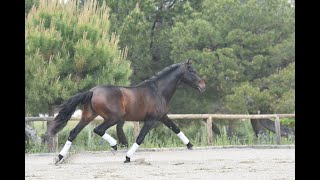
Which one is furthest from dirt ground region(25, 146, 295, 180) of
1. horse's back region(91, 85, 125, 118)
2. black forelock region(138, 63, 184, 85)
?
black forelock region(138, 63, 184, 85)

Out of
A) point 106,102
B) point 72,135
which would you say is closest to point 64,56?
point 106,102

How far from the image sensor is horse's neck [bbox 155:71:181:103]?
11.8 m

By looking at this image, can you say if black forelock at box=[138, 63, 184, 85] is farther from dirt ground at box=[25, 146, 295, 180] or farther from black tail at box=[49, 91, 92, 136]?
dirt ground at box=[25, 146, 295, 180]

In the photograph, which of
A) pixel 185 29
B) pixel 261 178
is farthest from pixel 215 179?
pixel 185 29

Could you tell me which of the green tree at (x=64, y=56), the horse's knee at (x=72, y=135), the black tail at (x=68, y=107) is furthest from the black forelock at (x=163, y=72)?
the green tree at (x=64, y=56)

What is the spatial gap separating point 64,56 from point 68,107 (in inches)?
149

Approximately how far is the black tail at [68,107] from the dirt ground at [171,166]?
64 centimetres

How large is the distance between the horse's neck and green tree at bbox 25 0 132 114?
3.21 m

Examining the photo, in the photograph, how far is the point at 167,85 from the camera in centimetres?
1181

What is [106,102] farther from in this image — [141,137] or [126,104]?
[141,137]

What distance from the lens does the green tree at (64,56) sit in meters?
14.4

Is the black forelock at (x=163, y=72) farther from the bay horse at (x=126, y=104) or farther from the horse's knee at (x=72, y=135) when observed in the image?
the horse's knee at (x=72, y=135)

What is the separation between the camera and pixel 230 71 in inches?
727
